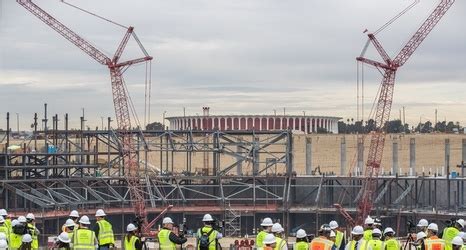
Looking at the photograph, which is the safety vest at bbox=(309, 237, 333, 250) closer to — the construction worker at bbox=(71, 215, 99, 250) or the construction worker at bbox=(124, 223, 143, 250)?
the construction worker at bbox=(124, 223, 143, 250)

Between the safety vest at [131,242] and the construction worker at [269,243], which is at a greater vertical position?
the construction worker at [269,243]

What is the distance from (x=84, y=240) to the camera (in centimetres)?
3109

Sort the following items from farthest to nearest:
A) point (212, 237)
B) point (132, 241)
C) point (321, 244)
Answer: point (212, 237), point (132, 241), point (321, 244)

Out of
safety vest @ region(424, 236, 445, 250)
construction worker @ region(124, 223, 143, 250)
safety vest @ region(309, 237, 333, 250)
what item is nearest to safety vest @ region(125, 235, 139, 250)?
construction worker @ region(124, 223, 143, 250)

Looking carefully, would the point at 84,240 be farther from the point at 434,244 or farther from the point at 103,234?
the point at 434,244

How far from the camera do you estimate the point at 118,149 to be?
106 metres

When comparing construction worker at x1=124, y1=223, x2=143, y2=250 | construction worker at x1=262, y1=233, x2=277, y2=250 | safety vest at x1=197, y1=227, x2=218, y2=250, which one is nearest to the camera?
construction worker at x1=262, y1=233, x2=277, y2=250

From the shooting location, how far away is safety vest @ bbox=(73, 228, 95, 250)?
3108 cm

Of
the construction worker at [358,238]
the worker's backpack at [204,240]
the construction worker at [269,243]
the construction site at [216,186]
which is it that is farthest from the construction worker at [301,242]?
the construction site at [216,186]

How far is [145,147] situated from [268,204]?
12250 mm

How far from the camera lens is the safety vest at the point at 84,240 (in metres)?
31.1

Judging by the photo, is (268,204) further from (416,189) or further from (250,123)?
(250,123)

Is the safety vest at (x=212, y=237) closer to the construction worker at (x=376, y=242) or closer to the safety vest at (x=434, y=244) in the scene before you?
the construction worker at (x=376, y=242)

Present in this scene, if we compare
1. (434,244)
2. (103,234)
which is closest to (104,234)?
(103,234)
